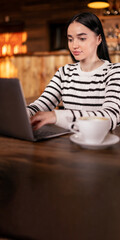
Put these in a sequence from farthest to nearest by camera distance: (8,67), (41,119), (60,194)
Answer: (8,67), (41,119), (60,194)

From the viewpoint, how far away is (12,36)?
7.20m

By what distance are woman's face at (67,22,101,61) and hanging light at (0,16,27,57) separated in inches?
237

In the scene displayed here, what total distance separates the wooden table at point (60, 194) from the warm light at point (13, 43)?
22.3 feet

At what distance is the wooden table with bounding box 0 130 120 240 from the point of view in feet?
2.00

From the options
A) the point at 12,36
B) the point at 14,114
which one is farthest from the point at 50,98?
the point at 12,36

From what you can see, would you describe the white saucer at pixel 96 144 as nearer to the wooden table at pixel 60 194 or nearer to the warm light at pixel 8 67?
the wooden table at pixel 60 194

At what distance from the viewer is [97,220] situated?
618mm

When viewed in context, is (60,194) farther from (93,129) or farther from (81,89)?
(81,89)

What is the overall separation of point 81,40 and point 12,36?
6.30 m

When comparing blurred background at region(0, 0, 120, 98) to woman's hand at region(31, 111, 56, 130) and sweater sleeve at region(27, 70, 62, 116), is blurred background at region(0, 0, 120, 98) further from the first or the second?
woman's hand at region(31, 111, 56, 130)

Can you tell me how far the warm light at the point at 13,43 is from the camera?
23.3 ft

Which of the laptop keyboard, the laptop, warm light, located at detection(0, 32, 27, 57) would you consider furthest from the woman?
warm light, located at detection(0, 32, 27, 57)

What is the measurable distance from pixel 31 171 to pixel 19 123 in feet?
0.56

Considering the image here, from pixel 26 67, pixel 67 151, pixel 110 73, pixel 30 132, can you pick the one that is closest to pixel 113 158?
pixel 67 151
